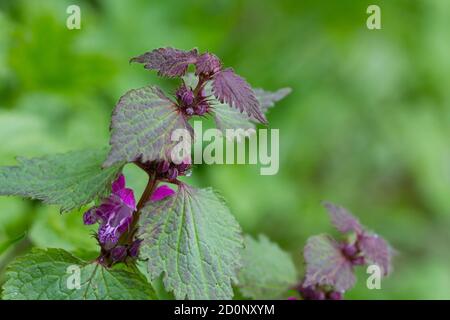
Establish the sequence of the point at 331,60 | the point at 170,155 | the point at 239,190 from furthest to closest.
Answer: the point at 331,60, the point at 239,190, the point at 170,155

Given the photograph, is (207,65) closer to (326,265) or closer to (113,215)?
(113,215)

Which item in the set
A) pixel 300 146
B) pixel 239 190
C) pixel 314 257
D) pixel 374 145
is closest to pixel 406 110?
pixel 374 145

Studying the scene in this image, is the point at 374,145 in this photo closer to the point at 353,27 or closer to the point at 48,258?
the point at 353,27

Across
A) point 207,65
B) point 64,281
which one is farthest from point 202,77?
point 64,281

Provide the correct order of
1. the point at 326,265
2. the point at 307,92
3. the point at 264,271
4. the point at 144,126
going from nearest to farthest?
the point at 144,126 → the point at 326,265 → the point at 264,271 → the point at 307,92

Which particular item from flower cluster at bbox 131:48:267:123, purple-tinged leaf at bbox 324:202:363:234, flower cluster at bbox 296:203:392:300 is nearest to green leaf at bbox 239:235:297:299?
flower cluster at bbox 296:203:392:300

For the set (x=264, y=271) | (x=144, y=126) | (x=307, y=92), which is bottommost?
→ (x=264, y=271)

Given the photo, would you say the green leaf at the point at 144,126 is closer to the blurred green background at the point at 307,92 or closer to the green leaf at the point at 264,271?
the green leaf at the point at 264,271

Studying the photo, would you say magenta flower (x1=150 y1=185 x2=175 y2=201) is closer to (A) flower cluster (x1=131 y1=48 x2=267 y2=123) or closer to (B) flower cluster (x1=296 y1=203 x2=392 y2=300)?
(A) flower cluster (x1=131 y1=48 x2=267 y2=123)
